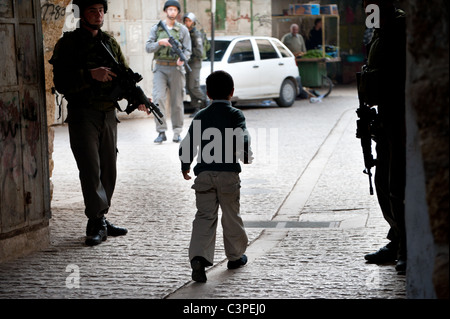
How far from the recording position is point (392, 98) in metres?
5.68

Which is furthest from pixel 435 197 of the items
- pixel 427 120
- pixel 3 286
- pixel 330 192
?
pixel 330 192

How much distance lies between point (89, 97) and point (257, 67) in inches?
523

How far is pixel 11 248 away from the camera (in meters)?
6.62

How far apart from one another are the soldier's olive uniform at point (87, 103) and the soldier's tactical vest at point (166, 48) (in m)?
6.49

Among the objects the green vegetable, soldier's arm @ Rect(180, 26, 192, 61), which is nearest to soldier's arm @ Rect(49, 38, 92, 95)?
soldier's arm @ Rect(180, 26, 192, 61)

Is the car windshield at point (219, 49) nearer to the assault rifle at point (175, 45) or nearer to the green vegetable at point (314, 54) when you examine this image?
the green vegetable at point (314, 54)

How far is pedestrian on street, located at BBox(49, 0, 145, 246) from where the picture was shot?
696 centimetres

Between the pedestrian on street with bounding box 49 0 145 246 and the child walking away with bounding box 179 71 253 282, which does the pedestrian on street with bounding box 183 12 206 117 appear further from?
the child walking away with bounding box 179 71 253 282

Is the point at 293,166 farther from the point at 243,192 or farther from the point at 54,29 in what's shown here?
the point at 54,29

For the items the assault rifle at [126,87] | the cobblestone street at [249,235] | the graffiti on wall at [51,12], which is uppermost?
the graffiti on wall at [51,12]

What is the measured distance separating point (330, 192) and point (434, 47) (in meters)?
5.89

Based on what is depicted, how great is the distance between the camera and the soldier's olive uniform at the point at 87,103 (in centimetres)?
696

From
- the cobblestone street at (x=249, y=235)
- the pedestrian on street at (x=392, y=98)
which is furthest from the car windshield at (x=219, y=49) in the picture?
the pedestrian on street at (x=392, y=98)

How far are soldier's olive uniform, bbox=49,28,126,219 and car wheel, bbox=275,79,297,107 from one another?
13661mm
